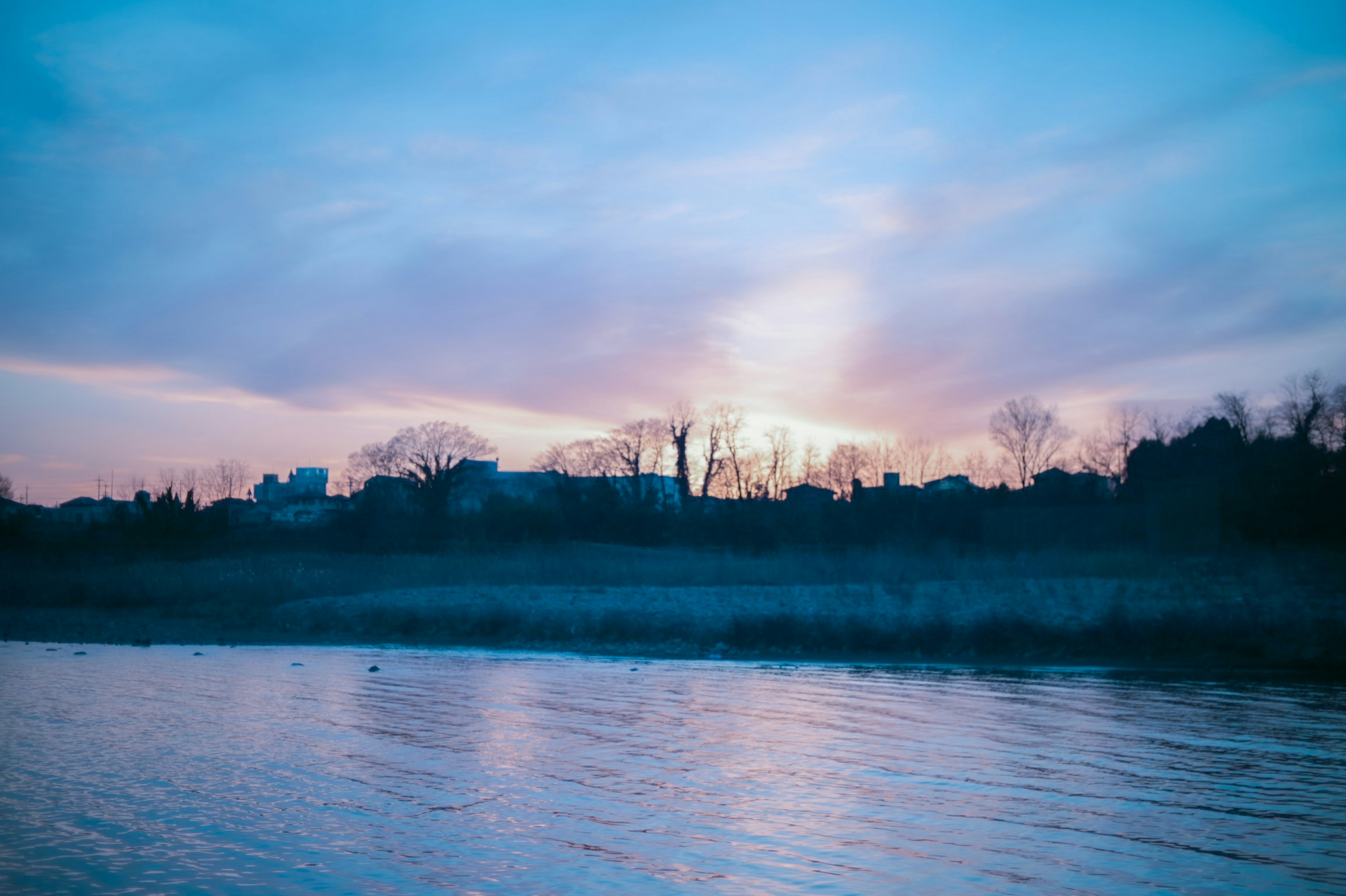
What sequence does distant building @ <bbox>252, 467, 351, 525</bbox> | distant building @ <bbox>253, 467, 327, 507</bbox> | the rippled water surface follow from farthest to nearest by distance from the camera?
distant building @ <bbox>253, 467, 327, 507</bbox> → distant building @ <bbox>252, 467, 351, 525</bbox> → the rippled water surface

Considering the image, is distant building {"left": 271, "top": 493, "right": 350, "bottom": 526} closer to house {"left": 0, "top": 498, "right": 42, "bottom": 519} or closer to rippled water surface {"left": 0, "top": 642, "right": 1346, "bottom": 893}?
house {"left": 0, "top": 498, "right": 42, "bottom": 519}

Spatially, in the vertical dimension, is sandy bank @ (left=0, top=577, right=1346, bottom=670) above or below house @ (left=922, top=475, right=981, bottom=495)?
below

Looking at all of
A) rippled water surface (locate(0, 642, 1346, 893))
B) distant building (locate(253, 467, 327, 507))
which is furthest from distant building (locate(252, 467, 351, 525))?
rippled water surface (locate(0, 642, 1346, 893))

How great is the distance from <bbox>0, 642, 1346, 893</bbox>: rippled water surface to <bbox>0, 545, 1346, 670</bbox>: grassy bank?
7.03 metres

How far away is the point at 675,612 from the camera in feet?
90.2

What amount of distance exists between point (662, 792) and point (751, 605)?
2011cm

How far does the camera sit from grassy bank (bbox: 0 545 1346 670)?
2230cm

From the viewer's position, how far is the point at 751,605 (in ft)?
92.7

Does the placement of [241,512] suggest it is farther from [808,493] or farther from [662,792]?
Answer: [662,792]

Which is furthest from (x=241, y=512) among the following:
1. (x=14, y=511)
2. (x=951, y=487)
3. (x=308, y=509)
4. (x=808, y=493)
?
(x=951, y=487)

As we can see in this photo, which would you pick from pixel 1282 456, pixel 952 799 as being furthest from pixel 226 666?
pixel 1282 456

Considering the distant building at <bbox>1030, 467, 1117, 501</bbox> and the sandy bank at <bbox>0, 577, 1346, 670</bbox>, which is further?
the distant building at <bbox>1030, 467, 1117, 501</bbox>

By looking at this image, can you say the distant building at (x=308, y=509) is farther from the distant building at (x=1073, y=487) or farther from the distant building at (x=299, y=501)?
the distant building at (x=1073, y=487)

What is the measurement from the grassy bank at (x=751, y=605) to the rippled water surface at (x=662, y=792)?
703 cm
